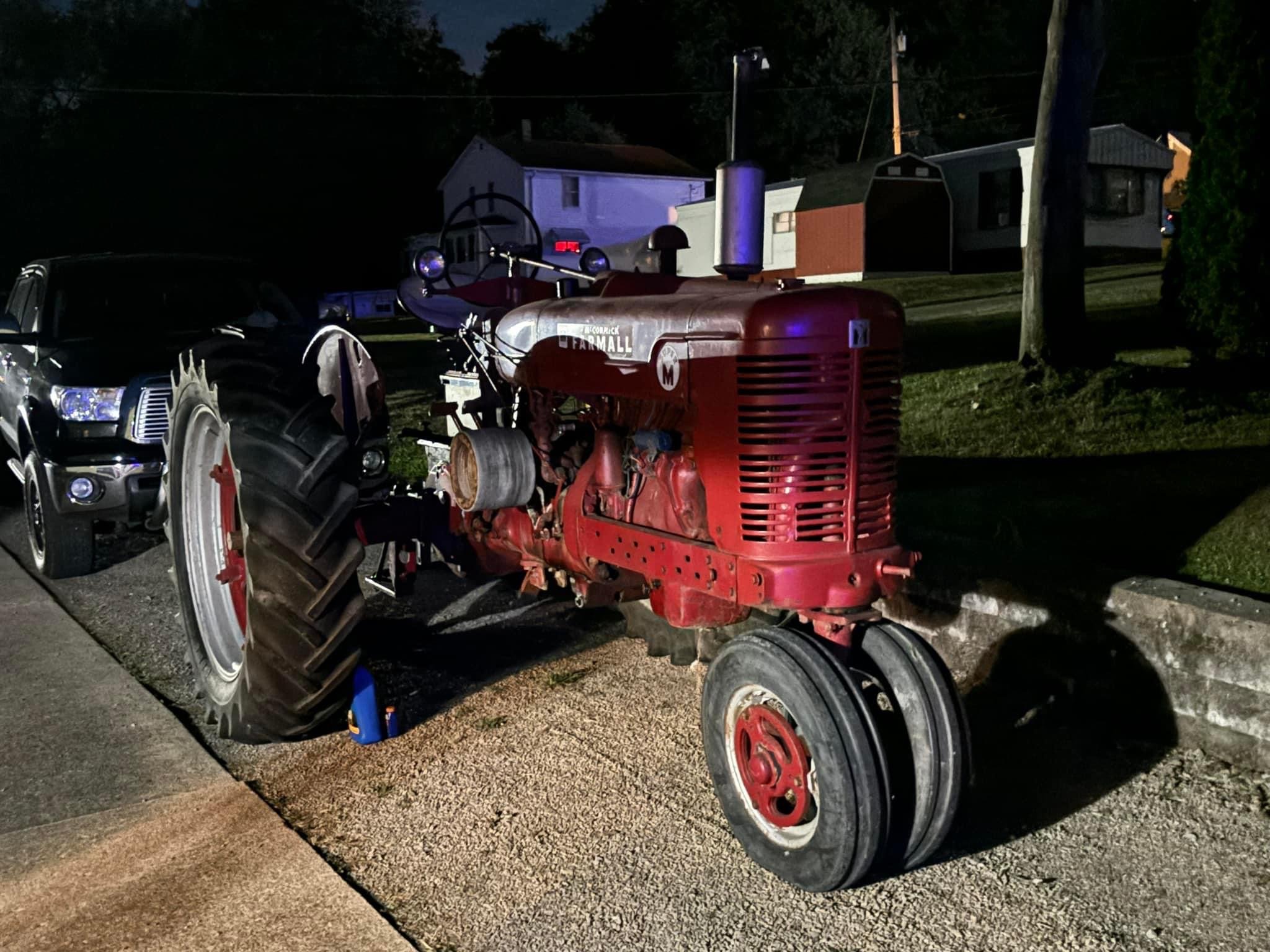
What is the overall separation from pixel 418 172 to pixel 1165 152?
91.7ft

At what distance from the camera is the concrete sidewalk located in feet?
10.4

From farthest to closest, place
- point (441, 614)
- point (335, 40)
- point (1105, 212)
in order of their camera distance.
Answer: point (335, 40), point (1105, 212), point (441, 614)

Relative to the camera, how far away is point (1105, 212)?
3159 cm

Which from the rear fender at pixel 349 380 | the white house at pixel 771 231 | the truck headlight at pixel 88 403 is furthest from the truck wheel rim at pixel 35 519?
the white house at pixel 771 231

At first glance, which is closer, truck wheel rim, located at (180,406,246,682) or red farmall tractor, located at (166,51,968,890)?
red farmall tractor, located at (166,51,968,890)

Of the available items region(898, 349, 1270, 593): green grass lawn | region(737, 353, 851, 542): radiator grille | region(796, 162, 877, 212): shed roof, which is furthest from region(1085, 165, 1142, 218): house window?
region(737, 353, 851, 542): radiator grille

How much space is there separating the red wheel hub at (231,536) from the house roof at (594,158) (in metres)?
36.9

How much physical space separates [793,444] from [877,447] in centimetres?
29

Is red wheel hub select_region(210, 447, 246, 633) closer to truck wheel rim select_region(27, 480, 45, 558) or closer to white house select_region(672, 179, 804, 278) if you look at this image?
truck wheel rim select_region(27, 480, 45, 558)

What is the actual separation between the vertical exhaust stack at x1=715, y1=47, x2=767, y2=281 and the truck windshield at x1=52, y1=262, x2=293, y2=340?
421 centimetres

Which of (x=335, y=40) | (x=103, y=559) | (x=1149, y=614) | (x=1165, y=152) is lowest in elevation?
(x=103, y=559)

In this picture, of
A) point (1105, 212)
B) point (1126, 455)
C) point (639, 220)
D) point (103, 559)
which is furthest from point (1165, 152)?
point (103, 559)

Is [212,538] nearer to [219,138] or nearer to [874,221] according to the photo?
[874,221]

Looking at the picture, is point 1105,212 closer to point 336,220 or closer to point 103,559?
point 336,220
